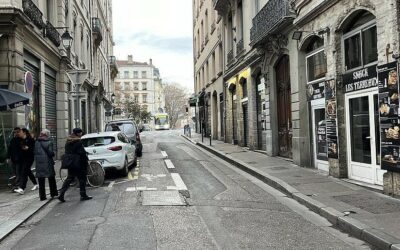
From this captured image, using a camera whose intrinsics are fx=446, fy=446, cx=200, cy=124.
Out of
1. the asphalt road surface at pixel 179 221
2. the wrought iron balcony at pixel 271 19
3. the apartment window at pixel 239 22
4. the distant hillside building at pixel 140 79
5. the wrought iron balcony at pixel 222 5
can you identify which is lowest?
the asphalt road surface at pixel 179 221

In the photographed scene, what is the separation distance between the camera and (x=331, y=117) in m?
11.9

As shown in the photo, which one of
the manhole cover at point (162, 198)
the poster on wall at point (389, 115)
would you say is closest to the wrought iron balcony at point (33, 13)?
the manhole cover at point (162, 198)

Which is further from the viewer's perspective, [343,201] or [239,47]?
[239,47]

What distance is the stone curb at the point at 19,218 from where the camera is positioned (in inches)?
285

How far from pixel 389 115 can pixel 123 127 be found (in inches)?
562

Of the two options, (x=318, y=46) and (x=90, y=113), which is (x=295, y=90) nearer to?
(x=318, y=46)

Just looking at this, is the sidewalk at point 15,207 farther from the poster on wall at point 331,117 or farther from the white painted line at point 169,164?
the poster on wall at point 331,117

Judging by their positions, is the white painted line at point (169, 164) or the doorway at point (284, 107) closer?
the white painted line at point (169, 164)

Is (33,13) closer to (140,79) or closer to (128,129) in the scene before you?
(128,129)

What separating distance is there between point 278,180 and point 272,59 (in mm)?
7230

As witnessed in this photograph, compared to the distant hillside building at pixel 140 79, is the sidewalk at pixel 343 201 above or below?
below

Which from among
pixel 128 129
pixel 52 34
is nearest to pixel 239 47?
pixel 128 129

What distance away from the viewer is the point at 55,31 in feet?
63.3

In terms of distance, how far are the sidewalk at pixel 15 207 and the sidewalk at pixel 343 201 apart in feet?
17.8
